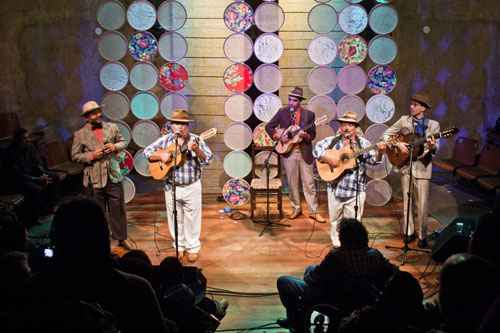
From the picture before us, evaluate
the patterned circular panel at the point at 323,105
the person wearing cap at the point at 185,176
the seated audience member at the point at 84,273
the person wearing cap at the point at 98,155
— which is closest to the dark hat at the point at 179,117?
the person wearing cap at the point at 185,176

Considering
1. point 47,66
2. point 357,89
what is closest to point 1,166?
point 47,66

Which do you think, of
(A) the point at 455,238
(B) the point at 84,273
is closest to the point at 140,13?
(A) the point at 455,238

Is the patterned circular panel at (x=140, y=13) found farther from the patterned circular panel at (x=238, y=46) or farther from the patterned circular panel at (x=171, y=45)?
the patterned circular panel at (x=238, y=46)

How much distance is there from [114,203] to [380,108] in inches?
165

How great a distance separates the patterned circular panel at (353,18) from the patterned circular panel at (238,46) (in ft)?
4.66

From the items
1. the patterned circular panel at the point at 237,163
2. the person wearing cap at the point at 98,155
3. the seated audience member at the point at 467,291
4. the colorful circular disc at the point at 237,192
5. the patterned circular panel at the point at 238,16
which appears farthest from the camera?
the colorful circular disc at the point at 237,192

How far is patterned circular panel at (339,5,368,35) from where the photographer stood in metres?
7.88

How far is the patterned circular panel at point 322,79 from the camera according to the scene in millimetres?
8203

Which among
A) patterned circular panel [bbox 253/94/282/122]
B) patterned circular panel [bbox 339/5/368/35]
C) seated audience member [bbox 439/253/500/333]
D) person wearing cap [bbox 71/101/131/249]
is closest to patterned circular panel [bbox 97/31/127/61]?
person wearing cap [bbox 71/101/131/249]

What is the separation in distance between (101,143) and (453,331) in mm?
5289

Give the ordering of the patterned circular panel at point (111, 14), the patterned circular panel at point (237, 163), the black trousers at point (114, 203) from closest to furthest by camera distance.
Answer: the black trousers at point (114, 203) < the patterned circular panel at point (111, 14) < the patterned circular panel at point (237, 163)

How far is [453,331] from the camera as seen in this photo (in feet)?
9.14

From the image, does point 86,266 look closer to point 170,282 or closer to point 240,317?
point 170,282

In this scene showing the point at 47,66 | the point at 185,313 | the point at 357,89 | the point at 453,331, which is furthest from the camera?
the point at 47,66
